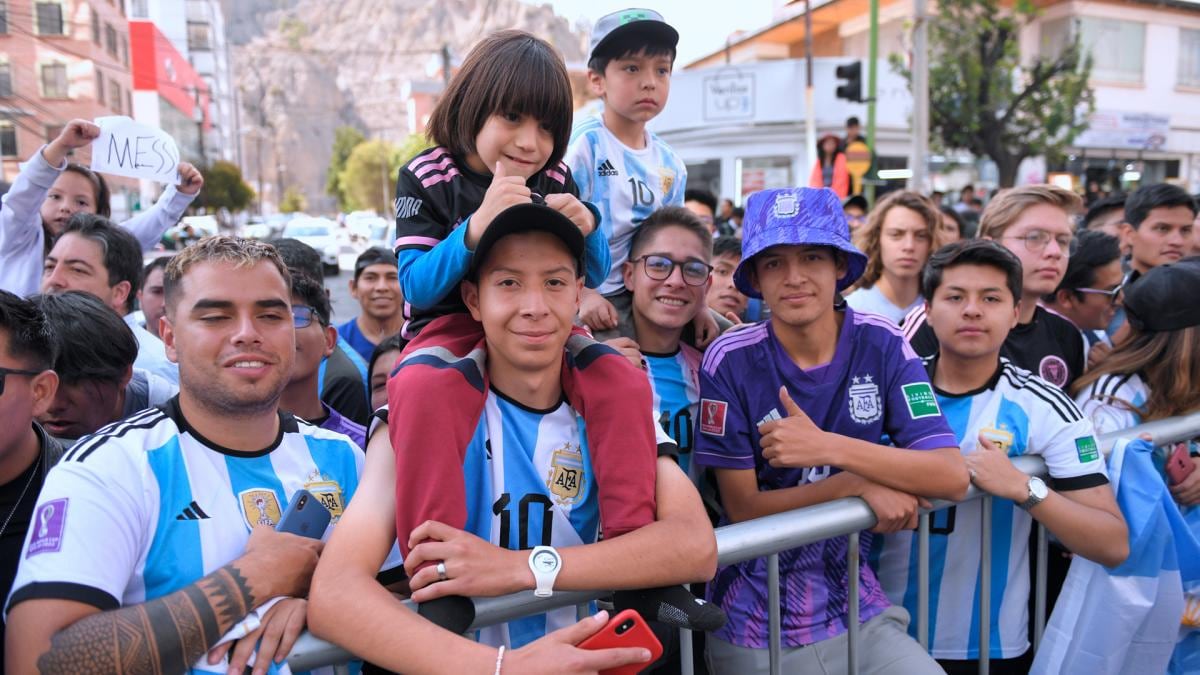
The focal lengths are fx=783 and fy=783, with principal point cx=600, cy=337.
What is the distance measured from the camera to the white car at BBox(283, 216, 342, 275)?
26.2 metres

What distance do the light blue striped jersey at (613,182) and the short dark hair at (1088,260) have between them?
228cm

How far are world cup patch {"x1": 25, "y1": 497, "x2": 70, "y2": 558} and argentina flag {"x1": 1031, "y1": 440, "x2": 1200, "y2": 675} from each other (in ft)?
9.39

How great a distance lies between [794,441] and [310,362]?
6.39ft

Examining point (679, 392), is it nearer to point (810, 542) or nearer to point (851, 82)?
point (810, 542)

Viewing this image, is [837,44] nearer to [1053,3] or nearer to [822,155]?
[1053,3]

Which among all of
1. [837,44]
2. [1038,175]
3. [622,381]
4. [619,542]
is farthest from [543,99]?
[837,44]

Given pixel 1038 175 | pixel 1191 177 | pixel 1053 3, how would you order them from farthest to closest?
1. pixel 1191 177
2. pixel 1053 3
3. pixel 1038 175

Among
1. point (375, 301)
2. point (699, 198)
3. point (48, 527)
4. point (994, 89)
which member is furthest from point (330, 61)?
point (48, 527)

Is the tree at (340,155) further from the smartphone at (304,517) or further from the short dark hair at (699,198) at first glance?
the smartphone at (304,517)

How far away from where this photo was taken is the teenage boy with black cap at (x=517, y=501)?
1716 mm

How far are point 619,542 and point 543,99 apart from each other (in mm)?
1314

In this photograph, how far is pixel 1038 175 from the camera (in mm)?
21875

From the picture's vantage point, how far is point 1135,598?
2.52m

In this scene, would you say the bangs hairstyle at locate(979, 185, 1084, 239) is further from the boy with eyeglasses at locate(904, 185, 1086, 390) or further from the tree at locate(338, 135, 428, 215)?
the tree at locate(338, 135, 428, 215)
